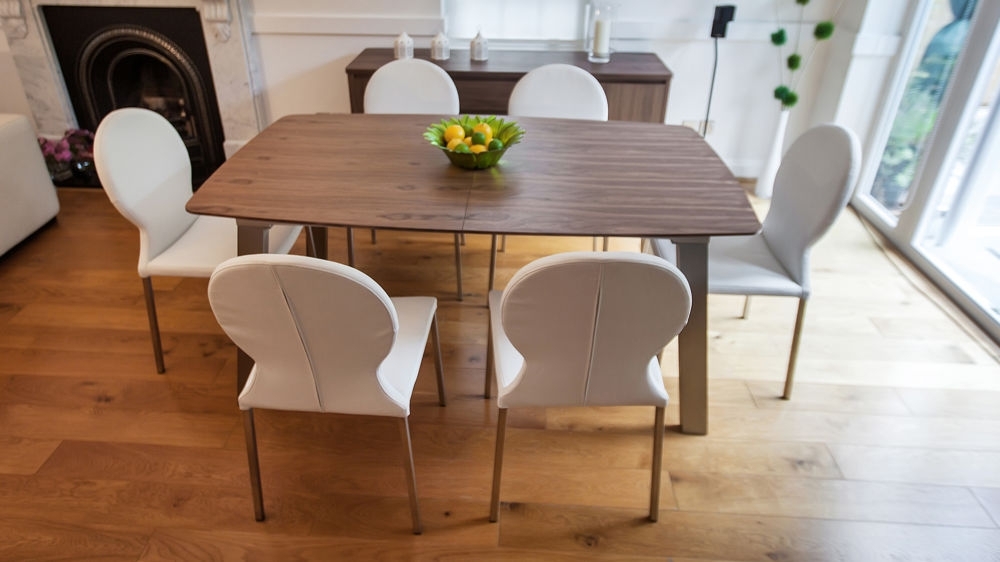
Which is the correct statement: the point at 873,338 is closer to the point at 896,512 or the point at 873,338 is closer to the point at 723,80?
the point at 896,512

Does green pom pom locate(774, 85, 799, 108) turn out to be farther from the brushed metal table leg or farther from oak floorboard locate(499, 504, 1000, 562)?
oak floorboard locate(499, 504, 1000, 562)

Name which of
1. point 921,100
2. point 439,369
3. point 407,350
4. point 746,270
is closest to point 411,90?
point 439,369

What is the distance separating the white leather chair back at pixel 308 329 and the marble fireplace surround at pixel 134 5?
253 centimetres

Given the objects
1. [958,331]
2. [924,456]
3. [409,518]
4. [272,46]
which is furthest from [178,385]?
[958,331]

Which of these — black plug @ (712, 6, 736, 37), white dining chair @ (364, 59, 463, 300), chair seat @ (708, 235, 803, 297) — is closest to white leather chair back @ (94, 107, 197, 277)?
white dining chair @ (364, 59, 463, 300)

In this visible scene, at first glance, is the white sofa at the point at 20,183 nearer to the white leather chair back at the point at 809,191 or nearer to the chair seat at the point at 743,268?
the chair seat at the point at 743,268

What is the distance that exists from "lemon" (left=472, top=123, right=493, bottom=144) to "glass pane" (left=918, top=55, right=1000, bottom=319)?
2071 mm

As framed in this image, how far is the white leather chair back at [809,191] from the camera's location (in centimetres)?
170

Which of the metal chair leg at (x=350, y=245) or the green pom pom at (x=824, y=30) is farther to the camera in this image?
the green pom pom at (x=824, y=30)

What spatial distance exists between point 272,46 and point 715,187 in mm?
2643

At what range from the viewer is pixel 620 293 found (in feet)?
3.83

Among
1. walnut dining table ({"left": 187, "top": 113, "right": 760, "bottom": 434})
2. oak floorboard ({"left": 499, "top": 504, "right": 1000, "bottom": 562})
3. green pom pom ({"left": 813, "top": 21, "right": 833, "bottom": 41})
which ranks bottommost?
oak floorboard ({"left": 499, "top": 504, "right": 1000, "bottom": 562})

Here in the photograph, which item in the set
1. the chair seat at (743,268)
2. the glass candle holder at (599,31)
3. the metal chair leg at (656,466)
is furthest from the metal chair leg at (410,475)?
the glass candle holder at (599,31)

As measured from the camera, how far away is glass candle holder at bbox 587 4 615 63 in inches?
120
